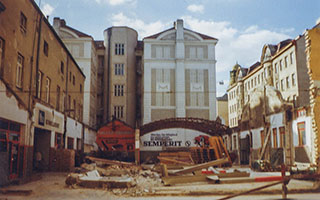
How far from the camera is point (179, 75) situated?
45.9 metres

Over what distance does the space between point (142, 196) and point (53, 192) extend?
3.61 metres

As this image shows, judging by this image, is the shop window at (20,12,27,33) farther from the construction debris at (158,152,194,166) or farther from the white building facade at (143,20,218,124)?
the white building facade at (143,20,218,124)

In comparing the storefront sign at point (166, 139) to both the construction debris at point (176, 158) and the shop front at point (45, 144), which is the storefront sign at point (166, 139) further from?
the shop front at point (45, 144)

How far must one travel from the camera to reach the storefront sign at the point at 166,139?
3803 centimetres

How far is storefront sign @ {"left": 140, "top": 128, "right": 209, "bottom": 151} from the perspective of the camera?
125 feet

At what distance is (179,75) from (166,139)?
1143 centimetres

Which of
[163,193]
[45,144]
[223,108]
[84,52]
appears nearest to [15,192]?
[163,193]

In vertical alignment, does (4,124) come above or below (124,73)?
below

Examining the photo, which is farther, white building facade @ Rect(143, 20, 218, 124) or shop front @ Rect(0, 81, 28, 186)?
white building facade @ Rect(143, 20, 218, 124)

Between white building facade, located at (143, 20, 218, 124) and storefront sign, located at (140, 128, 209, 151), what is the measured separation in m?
6.95

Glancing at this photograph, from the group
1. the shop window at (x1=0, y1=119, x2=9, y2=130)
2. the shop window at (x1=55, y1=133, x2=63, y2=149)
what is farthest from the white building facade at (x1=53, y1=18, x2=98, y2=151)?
the shop window at (x1=0, y1=119, x2=9, y2=130)

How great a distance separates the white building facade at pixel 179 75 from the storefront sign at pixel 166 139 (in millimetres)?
6951

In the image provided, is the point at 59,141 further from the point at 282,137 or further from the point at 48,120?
the point at 282,137

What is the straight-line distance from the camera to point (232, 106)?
228ft
